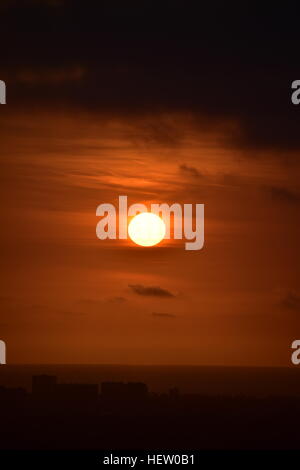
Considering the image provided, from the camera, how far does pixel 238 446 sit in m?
54.1

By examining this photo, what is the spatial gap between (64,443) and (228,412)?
1864 cm

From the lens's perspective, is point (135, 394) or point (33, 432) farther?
point (135, 394)
